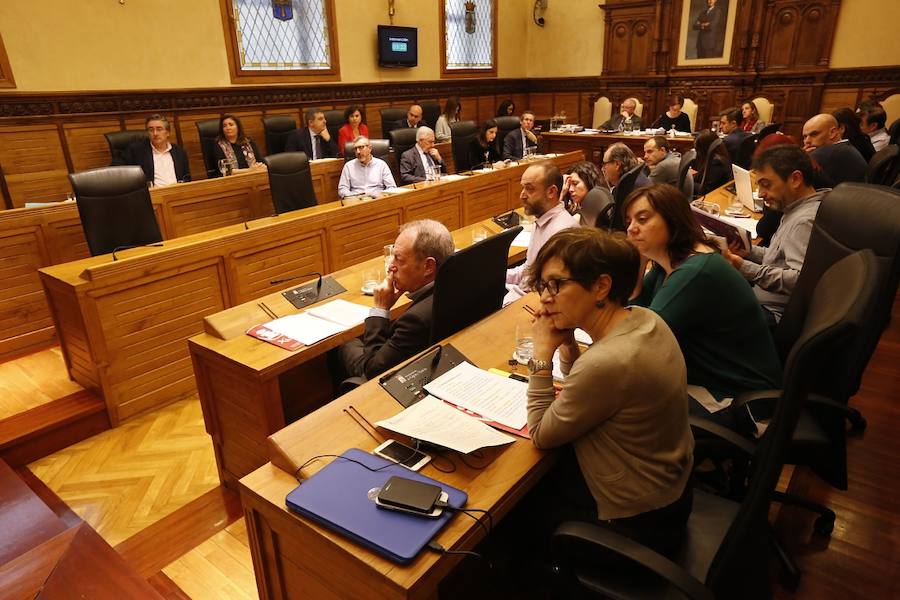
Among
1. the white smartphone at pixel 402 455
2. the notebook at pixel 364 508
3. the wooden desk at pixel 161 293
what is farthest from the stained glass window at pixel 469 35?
the notebook at pixel 364 508

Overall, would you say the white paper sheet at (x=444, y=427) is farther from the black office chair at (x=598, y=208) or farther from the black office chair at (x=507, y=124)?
the black office chair at (x=507, y=124)

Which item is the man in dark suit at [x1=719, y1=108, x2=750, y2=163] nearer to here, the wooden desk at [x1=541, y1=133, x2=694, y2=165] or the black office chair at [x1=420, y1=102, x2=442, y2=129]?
the wooden desk at [x1=541, y1=133, x2=694, y2=165]

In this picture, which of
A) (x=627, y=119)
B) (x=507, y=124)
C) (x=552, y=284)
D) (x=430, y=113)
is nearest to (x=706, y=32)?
(x=627, y=119)

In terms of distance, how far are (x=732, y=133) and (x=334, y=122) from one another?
16.1ft

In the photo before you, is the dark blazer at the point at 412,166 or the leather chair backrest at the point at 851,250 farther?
the dark blazer at the point at 412,166

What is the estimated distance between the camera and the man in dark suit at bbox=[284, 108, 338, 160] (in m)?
6.80

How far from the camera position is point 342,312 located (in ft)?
8.56

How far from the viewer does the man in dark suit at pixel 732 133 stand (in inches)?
245

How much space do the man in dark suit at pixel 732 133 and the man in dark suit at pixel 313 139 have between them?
14.8 feet

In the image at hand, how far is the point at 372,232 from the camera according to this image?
4.59 m

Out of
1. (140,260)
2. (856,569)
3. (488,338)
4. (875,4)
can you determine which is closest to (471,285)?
(488,338)

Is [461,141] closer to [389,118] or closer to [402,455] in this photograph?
[389,118]

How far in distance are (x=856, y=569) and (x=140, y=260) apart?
3.50 m

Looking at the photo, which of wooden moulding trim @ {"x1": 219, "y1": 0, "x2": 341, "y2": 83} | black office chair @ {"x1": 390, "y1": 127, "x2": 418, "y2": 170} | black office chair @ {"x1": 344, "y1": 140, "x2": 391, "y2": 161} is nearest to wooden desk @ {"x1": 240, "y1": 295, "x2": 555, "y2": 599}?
black office chair @ {"x1": 344, "y1": 140, "x2": 391, "y2": 161}
